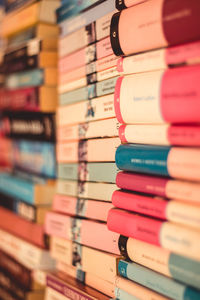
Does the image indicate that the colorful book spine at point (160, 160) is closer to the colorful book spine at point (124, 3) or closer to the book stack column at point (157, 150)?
the book stack column at point (157, 150)

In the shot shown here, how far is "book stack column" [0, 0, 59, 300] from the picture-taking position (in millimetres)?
1030

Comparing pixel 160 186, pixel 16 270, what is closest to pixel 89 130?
pixel 160 186

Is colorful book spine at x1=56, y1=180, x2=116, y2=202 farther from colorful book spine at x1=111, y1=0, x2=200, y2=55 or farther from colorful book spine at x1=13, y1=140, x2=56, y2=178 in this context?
colorful book spine at x1=111, y1=0, x2=200, y2=55

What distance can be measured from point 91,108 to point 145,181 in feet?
0.87

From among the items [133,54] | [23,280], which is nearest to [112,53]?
[133,54]

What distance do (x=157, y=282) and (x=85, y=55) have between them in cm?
53

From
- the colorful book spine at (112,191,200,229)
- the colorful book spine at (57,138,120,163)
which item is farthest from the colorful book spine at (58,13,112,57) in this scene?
the colorful book spine at (112,191,200,229)

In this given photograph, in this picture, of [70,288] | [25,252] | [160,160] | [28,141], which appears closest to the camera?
[160,160]

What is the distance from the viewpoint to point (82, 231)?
82 cm

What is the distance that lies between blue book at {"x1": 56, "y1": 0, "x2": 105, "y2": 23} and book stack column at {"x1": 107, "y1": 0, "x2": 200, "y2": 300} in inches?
5.6

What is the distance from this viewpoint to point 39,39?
105 centimetres

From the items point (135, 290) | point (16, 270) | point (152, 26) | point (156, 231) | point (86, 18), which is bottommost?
point (16, 270)

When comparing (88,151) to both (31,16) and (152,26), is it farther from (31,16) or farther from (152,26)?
(31,16)

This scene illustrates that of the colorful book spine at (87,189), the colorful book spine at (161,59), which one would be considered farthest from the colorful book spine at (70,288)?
the colorful book spine at (161,59)
